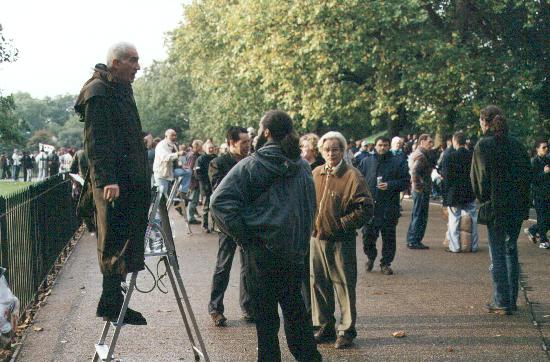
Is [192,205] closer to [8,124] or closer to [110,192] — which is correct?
[8,124]

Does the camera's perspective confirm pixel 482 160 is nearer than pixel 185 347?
No

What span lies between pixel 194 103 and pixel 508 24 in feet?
125

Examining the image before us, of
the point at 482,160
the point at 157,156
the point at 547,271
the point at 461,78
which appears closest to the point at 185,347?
the point at 482,160

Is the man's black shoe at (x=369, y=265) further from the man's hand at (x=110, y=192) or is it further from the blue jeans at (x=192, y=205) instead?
the blue jeans at (x=192, y=205)

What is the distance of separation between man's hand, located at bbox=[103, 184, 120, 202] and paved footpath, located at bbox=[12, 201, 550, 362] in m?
1.95

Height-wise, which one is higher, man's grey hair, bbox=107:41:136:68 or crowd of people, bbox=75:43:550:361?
man's grey hair, bbox=107:41:136:68

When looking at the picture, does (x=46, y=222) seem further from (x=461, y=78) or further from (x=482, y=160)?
(x=461, y=78)

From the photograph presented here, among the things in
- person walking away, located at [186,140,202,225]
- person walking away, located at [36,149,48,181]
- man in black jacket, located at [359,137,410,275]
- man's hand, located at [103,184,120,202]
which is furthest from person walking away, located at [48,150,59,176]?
man's hand, located at [103,184,120,202]

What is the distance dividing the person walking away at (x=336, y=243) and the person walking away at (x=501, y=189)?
1644mm

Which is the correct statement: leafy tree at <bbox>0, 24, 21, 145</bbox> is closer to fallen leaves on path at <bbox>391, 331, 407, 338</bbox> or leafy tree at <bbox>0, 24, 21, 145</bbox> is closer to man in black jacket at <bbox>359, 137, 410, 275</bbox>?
man in black jacket at <bbox>359, 137, 410, 275</bbox>

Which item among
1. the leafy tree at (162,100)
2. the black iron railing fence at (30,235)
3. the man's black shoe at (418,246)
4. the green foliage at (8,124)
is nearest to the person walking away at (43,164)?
the leafy tree at (162,100)

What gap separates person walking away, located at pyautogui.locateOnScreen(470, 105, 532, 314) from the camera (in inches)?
331

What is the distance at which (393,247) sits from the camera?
11625 mm

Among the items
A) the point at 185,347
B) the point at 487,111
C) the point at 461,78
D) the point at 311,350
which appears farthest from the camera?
the point at 461,78
